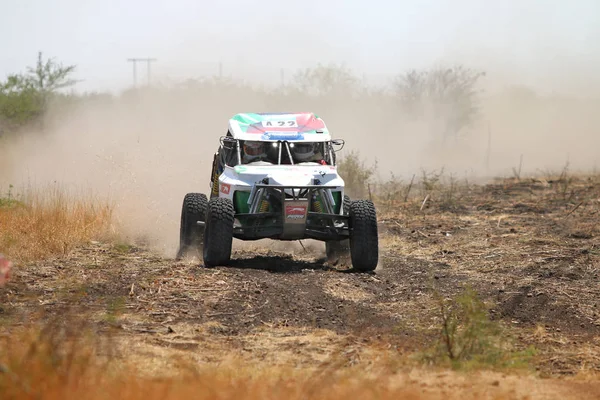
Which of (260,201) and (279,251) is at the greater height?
(260,201)

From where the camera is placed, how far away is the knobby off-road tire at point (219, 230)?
13961 millimetres

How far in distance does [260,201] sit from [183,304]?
3114 mm

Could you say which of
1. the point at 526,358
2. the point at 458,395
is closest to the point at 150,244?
the point at 526,358

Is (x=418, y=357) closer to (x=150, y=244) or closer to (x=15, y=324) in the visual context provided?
(x=15, y=324)

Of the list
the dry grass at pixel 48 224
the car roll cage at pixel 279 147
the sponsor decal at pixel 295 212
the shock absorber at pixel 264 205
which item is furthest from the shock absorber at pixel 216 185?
the sponsor decal at pixel 295 212

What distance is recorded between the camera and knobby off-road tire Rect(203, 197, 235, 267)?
13961 mm

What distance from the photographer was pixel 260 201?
46.7 ft

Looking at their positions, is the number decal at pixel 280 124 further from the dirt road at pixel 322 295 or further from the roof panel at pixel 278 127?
the dirt road at pixel 322 295

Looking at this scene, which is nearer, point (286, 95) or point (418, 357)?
point (418, 357)

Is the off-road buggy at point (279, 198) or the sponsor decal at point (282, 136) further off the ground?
the sponsor decal at point (282, 136)

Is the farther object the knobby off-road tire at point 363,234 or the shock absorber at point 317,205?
the shock absorber at point 317,205

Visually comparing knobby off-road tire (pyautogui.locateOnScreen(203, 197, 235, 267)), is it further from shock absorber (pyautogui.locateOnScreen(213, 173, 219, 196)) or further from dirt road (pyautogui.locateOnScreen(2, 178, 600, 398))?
shock absorber (pyautogui.locateOnScreen(213, 173, 219, 196))

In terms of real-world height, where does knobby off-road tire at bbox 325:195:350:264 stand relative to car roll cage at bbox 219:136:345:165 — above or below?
below

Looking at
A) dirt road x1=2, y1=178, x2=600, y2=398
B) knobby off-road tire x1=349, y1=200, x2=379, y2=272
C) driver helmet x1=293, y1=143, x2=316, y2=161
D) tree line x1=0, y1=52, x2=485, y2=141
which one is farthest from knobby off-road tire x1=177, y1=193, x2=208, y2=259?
tree line x1=0, y1=52, x2=485, y2=141
